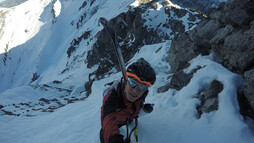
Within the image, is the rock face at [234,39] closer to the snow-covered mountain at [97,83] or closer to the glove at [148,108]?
the snow-covered mountain at [97,83]

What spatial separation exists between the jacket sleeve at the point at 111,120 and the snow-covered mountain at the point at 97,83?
1.76m

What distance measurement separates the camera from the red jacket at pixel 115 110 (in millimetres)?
3545

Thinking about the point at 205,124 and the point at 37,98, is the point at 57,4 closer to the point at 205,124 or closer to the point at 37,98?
the point at 37,98

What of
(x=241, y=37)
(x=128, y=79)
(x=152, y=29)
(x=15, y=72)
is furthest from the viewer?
(x=15, y=72)

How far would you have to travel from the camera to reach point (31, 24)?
131 metres

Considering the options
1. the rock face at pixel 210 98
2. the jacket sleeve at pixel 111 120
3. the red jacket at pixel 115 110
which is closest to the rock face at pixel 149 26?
the rock face at pixel 210 98

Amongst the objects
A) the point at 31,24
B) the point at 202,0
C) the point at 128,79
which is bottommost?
the point at 202,0

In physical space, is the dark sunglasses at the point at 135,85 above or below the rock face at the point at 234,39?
above

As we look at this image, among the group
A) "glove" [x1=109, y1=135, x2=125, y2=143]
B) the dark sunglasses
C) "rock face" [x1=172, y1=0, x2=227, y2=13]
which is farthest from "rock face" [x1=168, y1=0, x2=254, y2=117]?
"rock face" [x1=172, y1=0, x2=227, y2=13]

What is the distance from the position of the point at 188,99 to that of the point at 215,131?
1.61 m

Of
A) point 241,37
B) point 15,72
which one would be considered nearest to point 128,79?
point 241,37

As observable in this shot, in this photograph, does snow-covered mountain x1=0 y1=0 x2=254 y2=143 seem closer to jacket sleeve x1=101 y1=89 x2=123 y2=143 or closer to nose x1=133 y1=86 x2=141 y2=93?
jacket sleeve x1=101 y1=89 x2=123 y2=143

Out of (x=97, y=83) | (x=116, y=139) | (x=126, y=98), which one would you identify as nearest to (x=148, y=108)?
(x=126, y=98)

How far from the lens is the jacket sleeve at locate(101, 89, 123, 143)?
3271 mm
